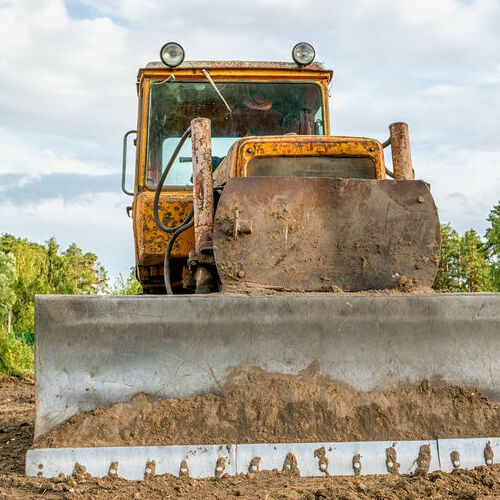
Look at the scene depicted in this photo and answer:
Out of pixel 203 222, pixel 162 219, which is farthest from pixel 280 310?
pixel 162 219

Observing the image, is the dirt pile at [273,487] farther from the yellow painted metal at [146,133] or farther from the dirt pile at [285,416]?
the yellow painted metal at [146,133]

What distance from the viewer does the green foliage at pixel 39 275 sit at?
1299 inches

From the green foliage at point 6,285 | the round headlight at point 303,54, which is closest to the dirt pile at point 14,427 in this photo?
the round headlight at point 303,54

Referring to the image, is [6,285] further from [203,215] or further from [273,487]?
[273,487]

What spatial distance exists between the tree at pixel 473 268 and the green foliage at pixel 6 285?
1945 centimetres

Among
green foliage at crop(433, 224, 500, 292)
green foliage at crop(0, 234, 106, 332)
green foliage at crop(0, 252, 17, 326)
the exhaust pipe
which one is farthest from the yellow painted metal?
green foliage at crop(433, 224, 500, 292)

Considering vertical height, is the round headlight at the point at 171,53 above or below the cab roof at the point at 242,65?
below

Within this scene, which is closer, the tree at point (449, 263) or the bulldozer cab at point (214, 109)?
the bulldozer cab at point (214, 109)

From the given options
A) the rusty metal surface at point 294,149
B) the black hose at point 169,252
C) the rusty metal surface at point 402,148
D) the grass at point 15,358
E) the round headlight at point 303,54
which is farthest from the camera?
the grass at point 15,358

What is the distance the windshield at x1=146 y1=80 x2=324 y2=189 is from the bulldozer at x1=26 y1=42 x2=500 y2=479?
2.16ft

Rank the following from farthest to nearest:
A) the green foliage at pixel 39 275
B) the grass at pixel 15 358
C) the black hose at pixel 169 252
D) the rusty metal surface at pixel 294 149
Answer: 1. the green foliage at pixel 39 275
2. the grass at pixel 15 358
3. the black hose at pixel 169 252
4. the rusty metal surface at pixel 294 149

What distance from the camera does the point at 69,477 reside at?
11.1 ft

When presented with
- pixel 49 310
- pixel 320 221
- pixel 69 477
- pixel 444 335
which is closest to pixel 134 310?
pixel 49 310

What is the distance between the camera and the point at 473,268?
113ft
